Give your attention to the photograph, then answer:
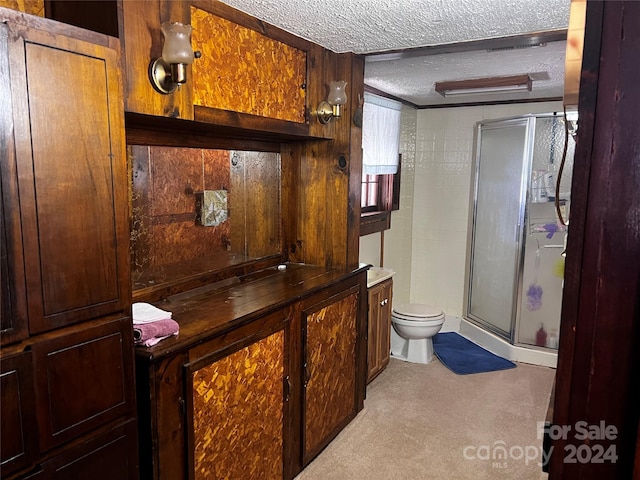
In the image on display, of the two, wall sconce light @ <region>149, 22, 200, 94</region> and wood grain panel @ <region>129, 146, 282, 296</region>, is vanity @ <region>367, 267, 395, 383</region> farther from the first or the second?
wall sconce light @ <region>149, 22, 200, 94</region>

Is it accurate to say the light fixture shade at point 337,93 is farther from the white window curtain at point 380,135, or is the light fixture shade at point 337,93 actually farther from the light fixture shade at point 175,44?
the light fixture shade at point 175,44

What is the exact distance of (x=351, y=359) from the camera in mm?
2922

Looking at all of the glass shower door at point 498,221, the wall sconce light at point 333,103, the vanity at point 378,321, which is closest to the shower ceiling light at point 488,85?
the glass shower door at point 498,221

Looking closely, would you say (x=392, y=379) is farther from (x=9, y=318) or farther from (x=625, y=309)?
(x=625, y=309)

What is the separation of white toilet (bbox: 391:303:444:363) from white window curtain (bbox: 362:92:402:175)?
3.77 ft

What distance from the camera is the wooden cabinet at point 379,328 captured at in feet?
11.4

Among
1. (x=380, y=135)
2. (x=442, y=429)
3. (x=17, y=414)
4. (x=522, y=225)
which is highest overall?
(x=380, y=135)

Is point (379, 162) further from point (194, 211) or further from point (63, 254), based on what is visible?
point (63, 254)

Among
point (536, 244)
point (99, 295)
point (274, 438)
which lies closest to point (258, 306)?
point (274, 438)

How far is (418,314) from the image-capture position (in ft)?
12.9

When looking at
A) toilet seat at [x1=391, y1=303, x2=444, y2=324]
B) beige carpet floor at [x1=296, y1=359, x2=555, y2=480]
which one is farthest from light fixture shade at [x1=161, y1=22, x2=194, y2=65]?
toilet seat at [x1=391, y1=303, x2=444, y2=324]

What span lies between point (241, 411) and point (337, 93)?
1.60 meters

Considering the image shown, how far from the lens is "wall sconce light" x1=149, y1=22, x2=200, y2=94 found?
1.57m

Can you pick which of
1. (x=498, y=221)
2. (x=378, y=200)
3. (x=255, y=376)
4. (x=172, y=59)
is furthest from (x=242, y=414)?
(x=498, y=221)
